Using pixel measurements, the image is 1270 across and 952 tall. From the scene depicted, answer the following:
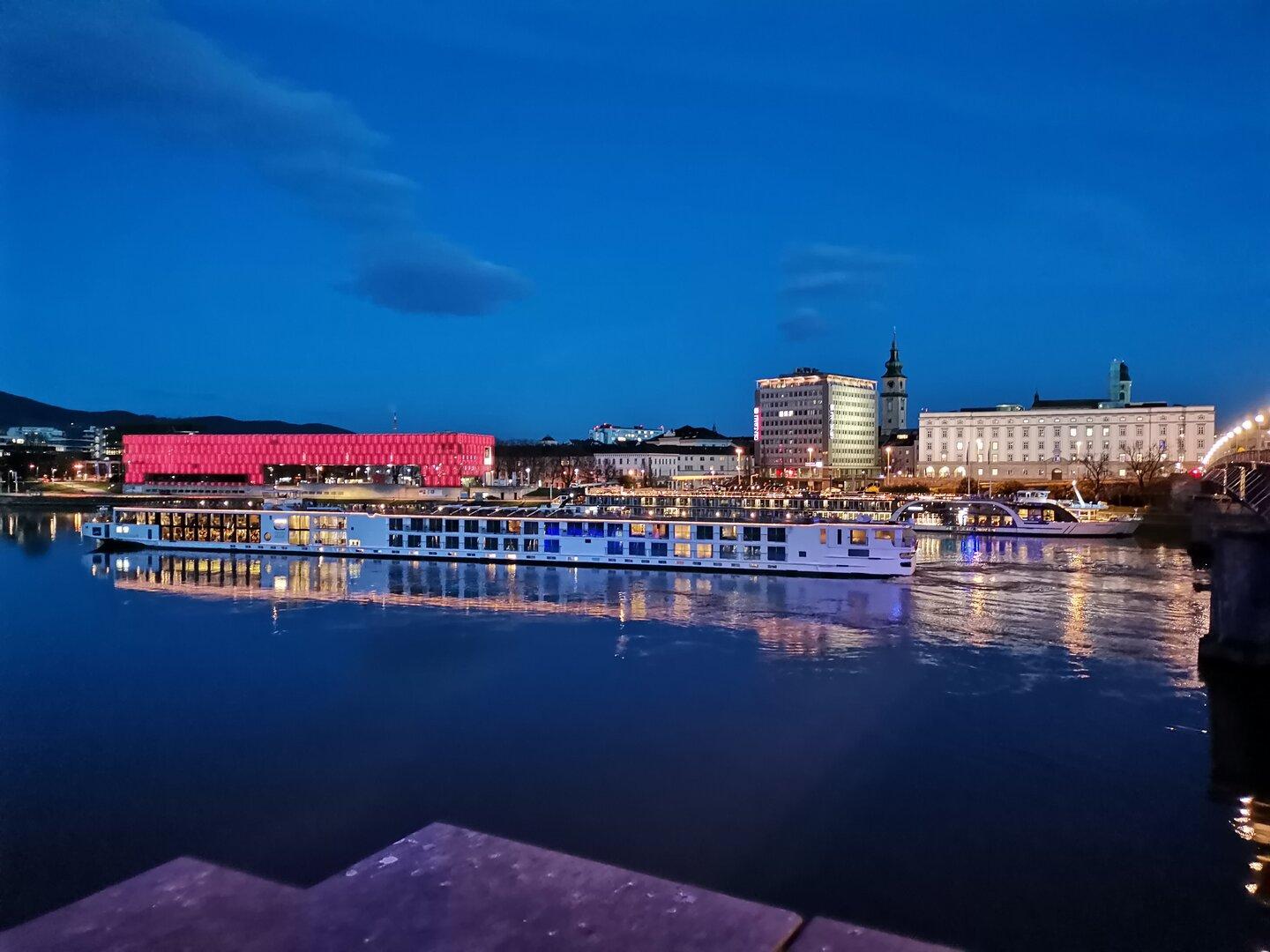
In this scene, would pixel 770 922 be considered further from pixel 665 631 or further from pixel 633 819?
pixel 665 631

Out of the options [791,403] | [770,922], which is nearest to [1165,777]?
[770,922]

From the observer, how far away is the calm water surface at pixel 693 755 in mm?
10758

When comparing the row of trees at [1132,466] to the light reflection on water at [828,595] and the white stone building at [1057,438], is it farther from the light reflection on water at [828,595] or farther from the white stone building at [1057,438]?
the light reflection on water at [828,595]

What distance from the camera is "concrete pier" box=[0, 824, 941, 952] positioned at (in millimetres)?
3564

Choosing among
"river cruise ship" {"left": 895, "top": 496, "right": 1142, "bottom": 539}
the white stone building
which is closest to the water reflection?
"river cruise ship" {"left": 895, "top": 496, "right": 1142, "bottom": 539}

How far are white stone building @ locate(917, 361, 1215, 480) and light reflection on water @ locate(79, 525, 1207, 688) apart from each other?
68.4m

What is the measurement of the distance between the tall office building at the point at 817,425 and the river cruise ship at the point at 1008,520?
214 feet

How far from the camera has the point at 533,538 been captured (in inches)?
1752

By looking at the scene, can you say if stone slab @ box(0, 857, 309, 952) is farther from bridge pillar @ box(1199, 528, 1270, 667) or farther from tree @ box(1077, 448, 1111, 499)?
tree @ box(1077, 448, 1111, 499)

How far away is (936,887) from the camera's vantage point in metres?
10.5

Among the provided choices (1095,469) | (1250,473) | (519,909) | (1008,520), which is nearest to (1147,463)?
(1095,469)

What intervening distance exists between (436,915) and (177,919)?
3.60 ft

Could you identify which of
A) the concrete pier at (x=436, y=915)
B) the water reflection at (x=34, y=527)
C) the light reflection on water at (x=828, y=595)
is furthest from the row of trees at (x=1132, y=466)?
the concrete pier at (x=436, y=915)

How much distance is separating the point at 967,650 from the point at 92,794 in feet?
66.3
